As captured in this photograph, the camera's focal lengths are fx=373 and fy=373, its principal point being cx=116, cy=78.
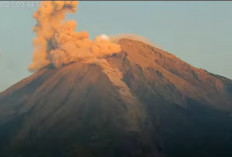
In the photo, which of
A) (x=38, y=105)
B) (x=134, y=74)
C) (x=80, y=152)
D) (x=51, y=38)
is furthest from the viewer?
(x=51, y=38)

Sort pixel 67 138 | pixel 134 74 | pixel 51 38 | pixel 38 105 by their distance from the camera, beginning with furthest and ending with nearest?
pixel 51 38 < pixel 134 74 < pixel 38 105 < pixel 67 138

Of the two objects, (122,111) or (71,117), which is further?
(122,111)

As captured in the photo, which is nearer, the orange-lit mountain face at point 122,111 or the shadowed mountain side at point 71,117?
the shadowed mountain side at point 71,117

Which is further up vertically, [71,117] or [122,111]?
[122,111]

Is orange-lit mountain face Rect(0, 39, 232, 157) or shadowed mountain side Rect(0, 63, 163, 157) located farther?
orange-lit mountain face Rect(0, 39, 232, 157)

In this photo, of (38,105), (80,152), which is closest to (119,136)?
(80,152)

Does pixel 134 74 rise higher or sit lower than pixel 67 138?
higher

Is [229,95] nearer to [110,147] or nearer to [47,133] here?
[110,147]

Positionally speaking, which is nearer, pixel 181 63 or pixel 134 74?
pixel 134 74
